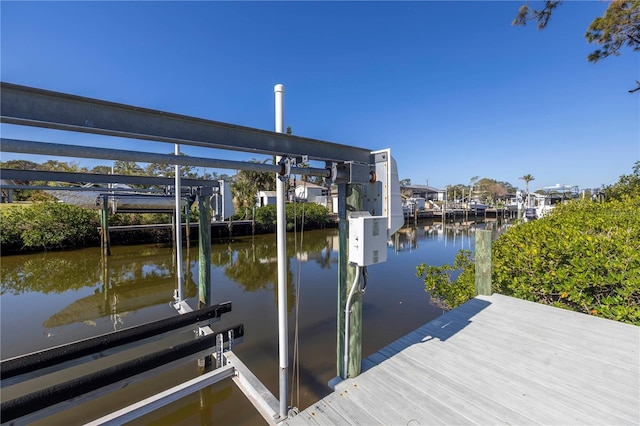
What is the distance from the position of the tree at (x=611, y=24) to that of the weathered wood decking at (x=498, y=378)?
1012cm

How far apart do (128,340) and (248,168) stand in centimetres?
261

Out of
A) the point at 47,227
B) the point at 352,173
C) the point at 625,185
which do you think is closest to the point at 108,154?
the point at 352,173

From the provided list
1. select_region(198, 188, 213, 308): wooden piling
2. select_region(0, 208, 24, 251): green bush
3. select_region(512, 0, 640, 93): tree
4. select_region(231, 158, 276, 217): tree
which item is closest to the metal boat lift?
select_region(198, 188, 213, 308): wooden piling

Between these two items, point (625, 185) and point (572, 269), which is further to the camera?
point (625, 185)

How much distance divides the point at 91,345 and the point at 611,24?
14947 millimetres

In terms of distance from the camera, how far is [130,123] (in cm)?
152

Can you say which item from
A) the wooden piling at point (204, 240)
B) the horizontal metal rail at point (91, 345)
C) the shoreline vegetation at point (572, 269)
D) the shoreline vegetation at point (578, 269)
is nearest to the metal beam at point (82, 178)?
the wooden piling at point (204, 240)

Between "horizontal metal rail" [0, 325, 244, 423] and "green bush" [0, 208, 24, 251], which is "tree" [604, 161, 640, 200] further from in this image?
"green bush" [0, 208, 24, 251]

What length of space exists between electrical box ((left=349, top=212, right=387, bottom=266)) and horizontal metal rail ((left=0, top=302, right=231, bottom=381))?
2.53 meters

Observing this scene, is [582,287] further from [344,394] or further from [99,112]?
[99,112]

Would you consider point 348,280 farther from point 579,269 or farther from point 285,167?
→ point 579,269

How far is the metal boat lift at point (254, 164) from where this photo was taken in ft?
4.34

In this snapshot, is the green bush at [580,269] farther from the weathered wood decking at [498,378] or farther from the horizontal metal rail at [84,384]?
the horizontal metal rail at [84,384]

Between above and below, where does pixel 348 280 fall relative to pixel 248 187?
below
